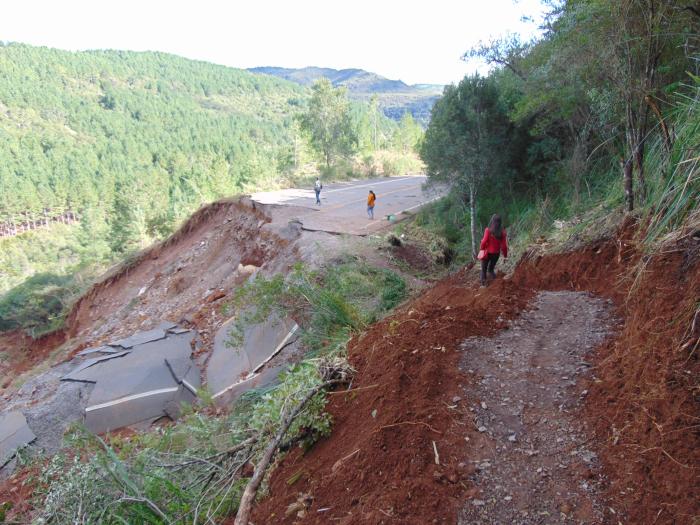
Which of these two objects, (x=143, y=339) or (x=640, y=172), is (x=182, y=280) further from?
(x=640, y=172)

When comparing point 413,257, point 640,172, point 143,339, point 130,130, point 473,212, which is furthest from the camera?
point 130,130

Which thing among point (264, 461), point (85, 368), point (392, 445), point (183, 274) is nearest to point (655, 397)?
point (392, 445)

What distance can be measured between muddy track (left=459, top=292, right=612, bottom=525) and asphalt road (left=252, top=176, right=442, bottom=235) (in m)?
10.2

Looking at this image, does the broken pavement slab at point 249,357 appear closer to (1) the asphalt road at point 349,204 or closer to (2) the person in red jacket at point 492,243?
(2) the person in red jacket at point 492,243

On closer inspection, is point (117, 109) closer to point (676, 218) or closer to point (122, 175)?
point (122, 175)

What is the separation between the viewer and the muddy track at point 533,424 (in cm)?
223

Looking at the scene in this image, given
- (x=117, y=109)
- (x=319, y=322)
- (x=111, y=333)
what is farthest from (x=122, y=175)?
(x=319, y=322)

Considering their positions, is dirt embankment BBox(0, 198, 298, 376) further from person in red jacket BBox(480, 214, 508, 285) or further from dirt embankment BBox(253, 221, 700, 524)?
dirt embankment BBox(253, 221, 700, 524)

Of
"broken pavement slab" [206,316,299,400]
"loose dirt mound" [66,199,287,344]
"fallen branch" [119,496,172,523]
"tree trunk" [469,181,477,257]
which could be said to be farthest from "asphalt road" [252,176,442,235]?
"fallen branch" [119,496,172,523]

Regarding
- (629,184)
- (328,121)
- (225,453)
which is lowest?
(225,453)

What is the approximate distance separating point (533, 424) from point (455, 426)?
1.66 ft

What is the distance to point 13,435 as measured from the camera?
7938mm

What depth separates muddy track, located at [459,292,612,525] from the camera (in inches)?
87.7

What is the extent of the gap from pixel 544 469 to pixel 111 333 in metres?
14.2
